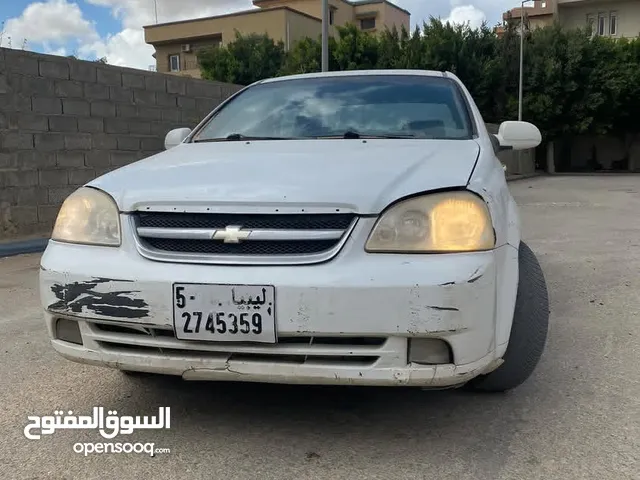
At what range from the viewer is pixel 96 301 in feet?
7.31

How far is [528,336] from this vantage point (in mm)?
2541

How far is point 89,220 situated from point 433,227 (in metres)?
1.25

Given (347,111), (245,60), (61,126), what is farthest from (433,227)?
(245,60)

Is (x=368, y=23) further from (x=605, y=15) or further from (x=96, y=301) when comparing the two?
(x=96, y=301)

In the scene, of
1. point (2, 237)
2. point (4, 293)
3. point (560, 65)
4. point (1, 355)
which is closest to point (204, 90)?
point (2, 237)

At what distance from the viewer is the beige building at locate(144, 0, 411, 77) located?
39562mm

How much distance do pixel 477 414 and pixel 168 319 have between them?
1.33m

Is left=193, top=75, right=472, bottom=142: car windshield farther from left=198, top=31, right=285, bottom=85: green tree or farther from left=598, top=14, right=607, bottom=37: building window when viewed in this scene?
left=598, top=14, right=607, bottom=37: building window

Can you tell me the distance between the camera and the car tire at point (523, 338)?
2529 millimetres

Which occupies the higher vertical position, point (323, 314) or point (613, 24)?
point (613, 24)

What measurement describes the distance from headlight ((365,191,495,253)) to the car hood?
0.05 metres

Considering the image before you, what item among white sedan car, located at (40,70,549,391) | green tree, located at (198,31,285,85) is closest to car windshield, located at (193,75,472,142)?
white sedan car, located at (40,70,549,391)

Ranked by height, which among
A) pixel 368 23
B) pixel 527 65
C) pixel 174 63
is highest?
pixel 368 23

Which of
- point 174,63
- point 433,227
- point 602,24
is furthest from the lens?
point 174,63
